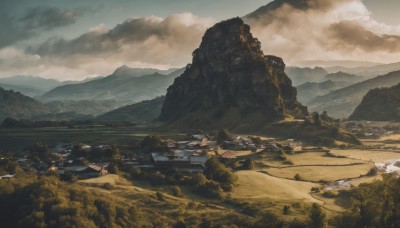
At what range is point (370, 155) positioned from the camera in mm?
156750

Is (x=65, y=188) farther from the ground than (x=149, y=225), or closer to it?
farther from the ground

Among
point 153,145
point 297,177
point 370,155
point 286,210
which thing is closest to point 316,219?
point 286,210

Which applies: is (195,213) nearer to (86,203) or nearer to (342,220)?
(86,203)

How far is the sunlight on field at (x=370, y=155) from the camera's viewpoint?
485ft

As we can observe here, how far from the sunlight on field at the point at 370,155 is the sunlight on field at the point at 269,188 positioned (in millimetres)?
50419

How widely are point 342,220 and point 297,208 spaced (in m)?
19.3

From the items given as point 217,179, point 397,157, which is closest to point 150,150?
point 217,179

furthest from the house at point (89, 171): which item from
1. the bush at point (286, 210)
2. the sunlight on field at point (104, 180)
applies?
the bush at point (286, 210)

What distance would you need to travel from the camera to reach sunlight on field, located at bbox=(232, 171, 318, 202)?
9336 centimetres

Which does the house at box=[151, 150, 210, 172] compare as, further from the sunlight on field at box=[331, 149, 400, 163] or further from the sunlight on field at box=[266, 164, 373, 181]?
the sunlight on field at box=[331, 149, 400, 163]

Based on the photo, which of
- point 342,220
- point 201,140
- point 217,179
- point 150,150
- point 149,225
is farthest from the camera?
point 201,140

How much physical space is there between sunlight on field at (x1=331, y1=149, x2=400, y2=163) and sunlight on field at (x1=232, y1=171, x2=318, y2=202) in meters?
50.4

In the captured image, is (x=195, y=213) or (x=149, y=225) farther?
(x=195, y=213)

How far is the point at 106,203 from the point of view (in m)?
72.2
